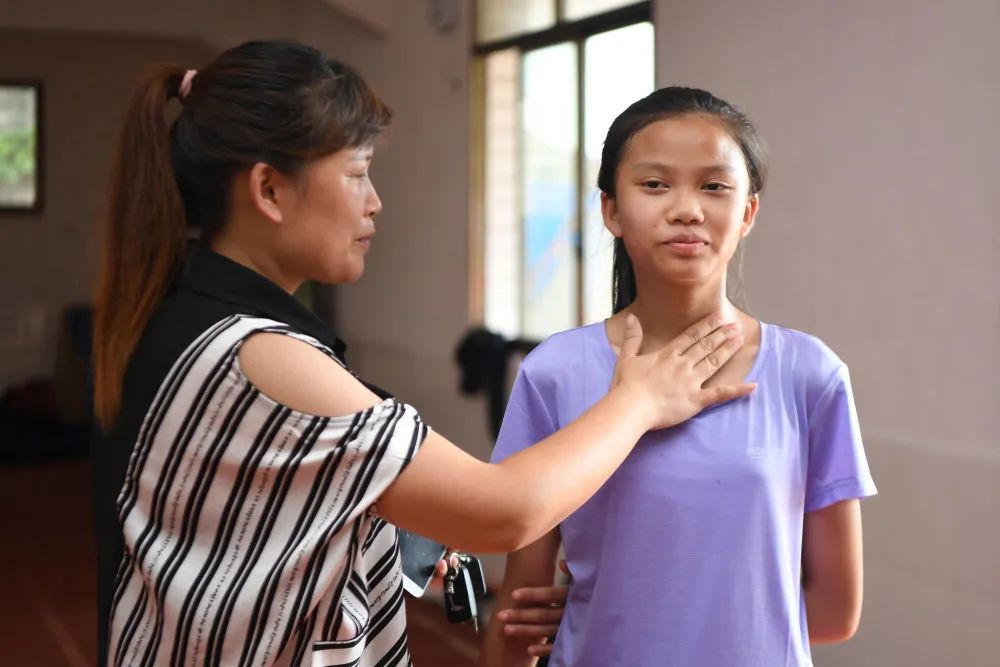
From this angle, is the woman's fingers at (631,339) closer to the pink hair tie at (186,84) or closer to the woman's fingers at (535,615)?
the woman's fingers at (535,615)

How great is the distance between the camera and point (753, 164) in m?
1.37

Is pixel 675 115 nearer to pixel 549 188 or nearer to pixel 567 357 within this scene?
pixel 567 357

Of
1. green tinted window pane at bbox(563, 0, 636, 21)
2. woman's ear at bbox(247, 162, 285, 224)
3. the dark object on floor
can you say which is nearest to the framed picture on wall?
the dark object on floor

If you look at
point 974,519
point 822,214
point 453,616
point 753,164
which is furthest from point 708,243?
point 822,214

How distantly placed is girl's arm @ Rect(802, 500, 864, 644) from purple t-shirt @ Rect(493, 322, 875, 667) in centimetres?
2

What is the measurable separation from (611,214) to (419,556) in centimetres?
50

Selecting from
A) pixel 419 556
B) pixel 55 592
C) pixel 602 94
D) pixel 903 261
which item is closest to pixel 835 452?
pixel 419 556

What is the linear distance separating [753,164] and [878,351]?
175 cm

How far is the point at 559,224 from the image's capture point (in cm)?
494

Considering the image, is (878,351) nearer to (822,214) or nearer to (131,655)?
(822,214)

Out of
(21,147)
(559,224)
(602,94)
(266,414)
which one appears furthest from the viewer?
(21,147)

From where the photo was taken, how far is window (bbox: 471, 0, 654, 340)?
14.5ft

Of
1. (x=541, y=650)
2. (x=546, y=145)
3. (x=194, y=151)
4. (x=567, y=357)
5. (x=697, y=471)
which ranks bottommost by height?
(x=541, y=650)

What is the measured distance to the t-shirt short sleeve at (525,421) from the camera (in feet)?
4.47
